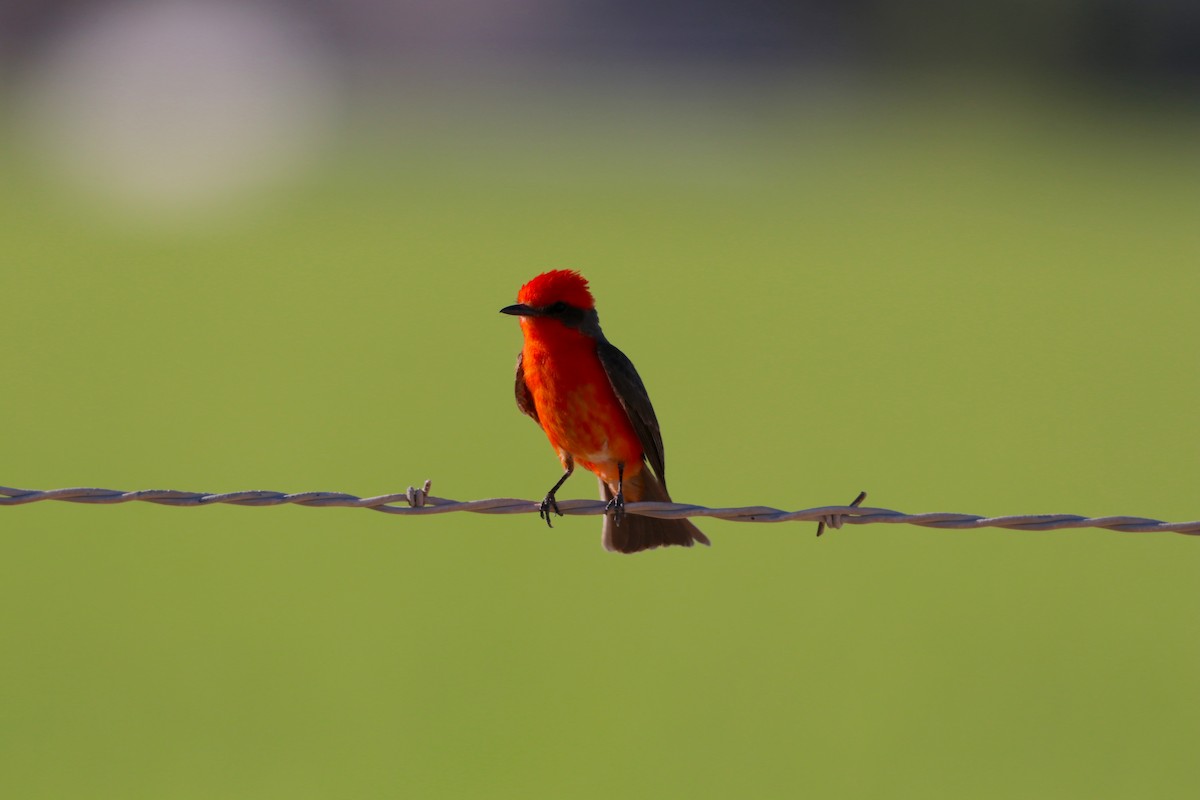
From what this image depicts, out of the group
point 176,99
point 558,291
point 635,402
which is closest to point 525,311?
point 558,291

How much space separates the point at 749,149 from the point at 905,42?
8.36 metres

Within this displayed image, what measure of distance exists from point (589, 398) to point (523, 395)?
16.1 inches

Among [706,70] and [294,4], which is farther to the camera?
[294,4]

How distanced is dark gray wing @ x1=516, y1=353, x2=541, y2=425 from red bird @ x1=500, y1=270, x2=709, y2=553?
0.08ft

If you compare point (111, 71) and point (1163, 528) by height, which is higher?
point (111, 71)

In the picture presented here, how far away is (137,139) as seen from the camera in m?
35.1

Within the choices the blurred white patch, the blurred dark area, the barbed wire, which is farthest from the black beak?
the blurred dark area

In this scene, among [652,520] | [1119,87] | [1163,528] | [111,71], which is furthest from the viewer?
[111,71]

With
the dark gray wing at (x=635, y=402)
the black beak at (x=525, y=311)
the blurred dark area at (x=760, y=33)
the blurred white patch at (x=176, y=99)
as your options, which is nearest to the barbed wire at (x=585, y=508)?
the dark gray wing at (x=635, y=402)

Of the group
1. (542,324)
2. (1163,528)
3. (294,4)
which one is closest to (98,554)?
(542,324)

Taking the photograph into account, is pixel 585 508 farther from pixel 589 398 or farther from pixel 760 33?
pixel 760 33

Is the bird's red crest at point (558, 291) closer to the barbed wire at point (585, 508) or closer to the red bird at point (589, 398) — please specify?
the red bird at point (589, 398)

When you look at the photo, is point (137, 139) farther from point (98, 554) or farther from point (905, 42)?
point (98, 554)

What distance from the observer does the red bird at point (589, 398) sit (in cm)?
534
